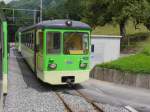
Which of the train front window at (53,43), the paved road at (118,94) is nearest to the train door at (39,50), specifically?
the train front window at (53,43)

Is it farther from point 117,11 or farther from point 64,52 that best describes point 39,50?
point 117,11

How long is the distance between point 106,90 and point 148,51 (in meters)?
5.82

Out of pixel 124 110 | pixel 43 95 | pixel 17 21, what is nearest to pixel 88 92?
pixel 43 95

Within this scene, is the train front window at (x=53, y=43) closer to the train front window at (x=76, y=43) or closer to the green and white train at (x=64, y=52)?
the green and white train at (x=64, y=52)

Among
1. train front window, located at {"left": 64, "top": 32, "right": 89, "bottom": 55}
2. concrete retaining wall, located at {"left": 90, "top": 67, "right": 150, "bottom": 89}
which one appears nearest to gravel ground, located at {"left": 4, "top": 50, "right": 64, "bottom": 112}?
train front window, located at {"left": 64, "top": 32, "right": 89, "bottom": 55}

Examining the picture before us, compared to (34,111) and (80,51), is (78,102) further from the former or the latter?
(80,51)

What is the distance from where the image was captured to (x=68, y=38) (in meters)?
14.5

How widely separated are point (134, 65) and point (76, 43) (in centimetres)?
296

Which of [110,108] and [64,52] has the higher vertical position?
[64,52]

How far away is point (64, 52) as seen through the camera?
14.3m

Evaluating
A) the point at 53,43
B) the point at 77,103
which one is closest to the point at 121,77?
the point at 53,43

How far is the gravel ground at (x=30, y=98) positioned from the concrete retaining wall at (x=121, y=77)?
8.83 ft

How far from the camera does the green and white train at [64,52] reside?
46.5 feet

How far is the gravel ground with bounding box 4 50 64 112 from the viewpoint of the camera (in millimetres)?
11289
